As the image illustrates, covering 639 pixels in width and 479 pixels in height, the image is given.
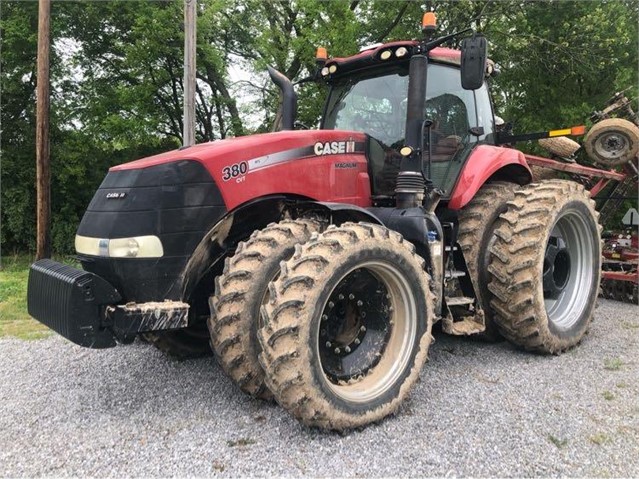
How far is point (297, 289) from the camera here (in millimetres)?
2957

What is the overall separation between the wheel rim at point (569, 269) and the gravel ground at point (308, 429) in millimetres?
625

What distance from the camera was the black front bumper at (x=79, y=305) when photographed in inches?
117

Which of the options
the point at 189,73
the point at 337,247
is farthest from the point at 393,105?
the point at 189,73

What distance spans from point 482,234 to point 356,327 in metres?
1.71

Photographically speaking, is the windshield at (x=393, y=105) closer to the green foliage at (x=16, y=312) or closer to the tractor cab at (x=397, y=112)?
the tractor cab at (x=397, y=112)

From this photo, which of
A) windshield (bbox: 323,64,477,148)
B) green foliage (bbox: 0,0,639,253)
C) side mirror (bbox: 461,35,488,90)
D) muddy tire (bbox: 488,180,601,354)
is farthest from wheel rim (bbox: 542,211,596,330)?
green foliage (bbox: 0,0,639,253)

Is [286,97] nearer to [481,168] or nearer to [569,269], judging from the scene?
[481,168]

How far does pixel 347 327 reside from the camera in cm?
358

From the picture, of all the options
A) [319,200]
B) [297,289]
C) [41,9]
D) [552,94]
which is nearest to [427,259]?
[319,200]

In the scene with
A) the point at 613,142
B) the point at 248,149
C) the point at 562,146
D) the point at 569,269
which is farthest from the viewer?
the point at 613,142

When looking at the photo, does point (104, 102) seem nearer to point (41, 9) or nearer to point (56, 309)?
point (41, 9)

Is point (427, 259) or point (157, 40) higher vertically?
point (157, 40)

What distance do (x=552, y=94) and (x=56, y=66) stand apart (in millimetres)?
14098

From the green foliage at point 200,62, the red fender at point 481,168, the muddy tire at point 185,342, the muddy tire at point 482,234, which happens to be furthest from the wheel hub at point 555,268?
the green foliage at point 200,62
